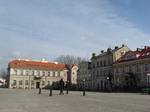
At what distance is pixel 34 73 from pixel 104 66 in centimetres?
2925

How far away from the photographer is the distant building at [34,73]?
11619 centimetres

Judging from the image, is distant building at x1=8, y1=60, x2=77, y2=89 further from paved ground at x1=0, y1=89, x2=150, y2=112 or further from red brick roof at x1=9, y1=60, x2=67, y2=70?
paved ground at x1=0, y1=89, x2=150, y2=112

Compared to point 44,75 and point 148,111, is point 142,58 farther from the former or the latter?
point 148,111

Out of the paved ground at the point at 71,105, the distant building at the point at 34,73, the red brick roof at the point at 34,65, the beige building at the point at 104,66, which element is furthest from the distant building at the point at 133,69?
the paved ground at the point at 71,105

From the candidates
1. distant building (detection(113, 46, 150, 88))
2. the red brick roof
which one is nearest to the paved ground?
distant building (detection(113, 46, 150, 88))

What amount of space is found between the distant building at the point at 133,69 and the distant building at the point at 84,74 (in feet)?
64.8

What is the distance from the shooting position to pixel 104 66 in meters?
104

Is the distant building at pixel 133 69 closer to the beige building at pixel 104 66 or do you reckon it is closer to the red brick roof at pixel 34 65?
the beige building at pixel 104 66

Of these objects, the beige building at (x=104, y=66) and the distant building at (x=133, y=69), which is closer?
the distant building at (x=133, y=69)

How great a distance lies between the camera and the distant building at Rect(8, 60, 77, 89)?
116m

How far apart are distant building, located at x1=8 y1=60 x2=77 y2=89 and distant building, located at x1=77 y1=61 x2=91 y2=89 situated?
7562 millimetres

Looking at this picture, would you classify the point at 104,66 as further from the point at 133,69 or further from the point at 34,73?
the point at 34,73

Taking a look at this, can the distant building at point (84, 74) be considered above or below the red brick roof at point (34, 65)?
below

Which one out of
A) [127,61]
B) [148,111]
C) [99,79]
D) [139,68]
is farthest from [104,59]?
[148,111]
